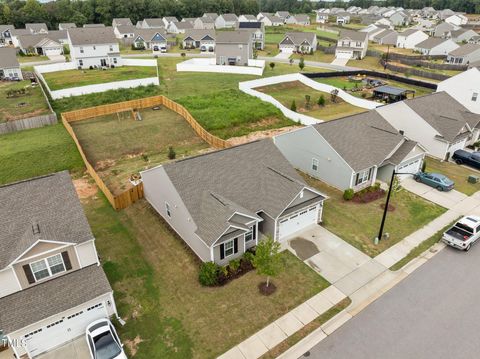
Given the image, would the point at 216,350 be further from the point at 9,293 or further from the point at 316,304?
the point at 9,293

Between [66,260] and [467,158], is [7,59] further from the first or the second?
[467,158]

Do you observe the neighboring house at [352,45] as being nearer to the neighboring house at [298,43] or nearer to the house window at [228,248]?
the neighboring house at [298,43]

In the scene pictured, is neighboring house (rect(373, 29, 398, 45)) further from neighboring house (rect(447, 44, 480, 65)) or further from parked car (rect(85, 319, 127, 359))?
parked car (rect(85, 319, 127, 359))

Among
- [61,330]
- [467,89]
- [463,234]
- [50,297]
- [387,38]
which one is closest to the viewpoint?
[61,330]

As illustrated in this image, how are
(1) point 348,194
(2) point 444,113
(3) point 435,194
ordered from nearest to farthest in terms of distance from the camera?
(1) point 348,194
(3) point 435,194
(2) point 444,113

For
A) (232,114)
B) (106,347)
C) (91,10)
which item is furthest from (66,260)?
(91,10)

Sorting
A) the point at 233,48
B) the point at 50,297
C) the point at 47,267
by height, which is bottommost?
the point at 50,297

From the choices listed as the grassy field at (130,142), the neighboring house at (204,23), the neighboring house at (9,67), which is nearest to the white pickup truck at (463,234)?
the grassy field at (130,142)
